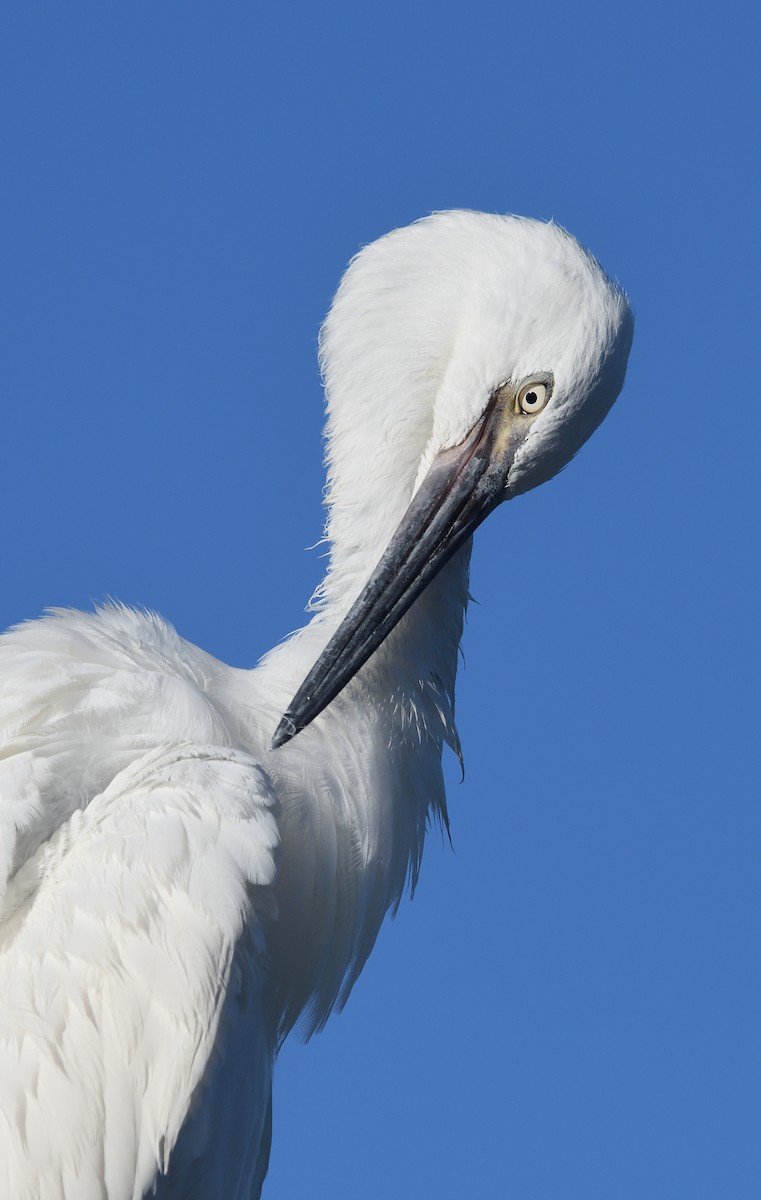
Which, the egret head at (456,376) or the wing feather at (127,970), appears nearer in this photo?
the wing feather at (127,970)

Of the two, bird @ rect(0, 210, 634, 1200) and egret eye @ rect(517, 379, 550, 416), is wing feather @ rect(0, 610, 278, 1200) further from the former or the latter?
egret eye @ rect(517, 379, 550, 416)

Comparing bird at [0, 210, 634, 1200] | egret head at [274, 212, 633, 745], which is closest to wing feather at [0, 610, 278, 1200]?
bird at [0, 210, 634, 1200]

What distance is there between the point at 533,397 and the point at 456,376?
0.78ft

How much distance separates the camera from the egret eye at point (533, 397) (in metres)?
5.08

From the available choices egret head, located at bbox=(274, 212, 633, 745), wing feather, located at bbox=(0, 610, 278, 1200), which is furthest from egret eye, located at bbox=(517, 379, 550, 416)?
wing feather, located at bbox=(0, 610, 278, 1200)

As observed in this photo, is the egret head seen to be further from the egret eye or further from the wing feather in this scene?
the wing feather

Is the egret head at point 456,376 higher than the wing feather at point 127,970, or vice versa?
the egret head at point 456,376

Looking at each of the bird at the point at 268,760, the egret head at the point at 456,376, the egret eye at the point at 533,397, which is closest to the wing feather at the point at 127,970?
the bird at the point at 268,760

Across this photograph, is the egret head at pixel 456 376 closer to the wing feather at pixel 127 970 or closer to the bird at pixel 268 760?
the bird at pixel 268 760

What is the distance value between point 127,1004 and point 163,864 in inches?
13.6

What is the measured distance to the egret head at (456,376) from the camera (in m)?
5.05

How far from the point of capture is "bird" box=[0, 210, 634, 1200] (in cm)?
424

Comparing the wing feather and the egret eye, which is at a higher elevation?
the egret eye

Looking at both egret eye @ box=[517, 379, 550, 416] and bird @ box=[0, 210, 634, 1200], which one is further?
egret eye @ box=[517, 379, 550, 416]
